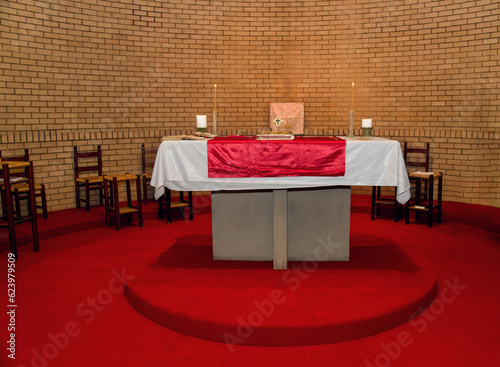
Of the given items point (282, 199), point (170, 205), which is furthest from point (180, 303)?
point (170, 205)

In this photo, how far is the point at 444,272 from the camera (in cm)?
462

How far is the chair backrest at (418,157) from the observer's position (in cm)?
724

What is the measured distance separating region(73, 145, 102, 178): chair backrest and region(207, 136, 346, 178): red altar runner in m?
3.85

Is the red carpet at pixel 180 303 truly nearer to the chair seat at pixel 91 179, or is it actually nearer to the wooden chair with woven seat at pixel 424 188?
the wooden chair with woven seat at pixel 424 188

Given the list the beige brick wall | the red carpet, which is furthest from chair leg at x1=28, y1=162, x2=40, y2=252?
the beige brick wall

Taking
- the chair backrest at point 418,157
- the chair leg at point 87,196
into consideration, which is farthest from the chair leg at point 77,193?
the chair backrest at point 418,157

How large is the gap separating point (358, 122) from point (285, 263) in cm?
489

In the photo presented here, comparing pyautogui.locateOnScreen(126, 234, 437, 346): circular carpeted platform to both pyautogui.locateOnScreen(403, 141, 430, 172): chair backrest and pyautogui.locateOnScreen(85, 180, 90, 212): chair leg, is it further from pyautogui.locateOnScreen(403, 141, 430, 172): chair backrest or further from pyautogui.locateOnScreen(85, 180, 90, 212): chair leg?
pyautogui.locateOnScreen(403, 141, 430, 172): chair backrest

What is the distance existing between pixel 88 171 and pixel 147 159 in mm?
1030

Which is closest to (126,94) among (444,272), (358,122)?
(358,122)

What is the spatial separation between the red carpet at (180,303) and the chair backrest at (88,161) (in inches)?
49.7

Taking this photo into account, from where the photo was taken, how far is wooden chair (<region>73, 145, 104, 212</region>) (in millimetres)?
6981

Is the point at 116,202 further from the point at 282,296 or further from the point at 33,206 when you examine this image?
the point at 282,296

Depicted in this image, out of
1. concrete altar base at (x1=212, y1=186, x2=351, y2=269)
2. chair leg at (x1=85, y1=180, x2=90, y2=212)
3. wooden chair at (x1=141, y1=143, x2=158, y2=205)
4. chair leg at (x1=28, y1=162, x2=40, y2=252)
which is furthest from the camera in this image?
wooden chair at (x1=141, y1=143, x2=158, y2=205)
